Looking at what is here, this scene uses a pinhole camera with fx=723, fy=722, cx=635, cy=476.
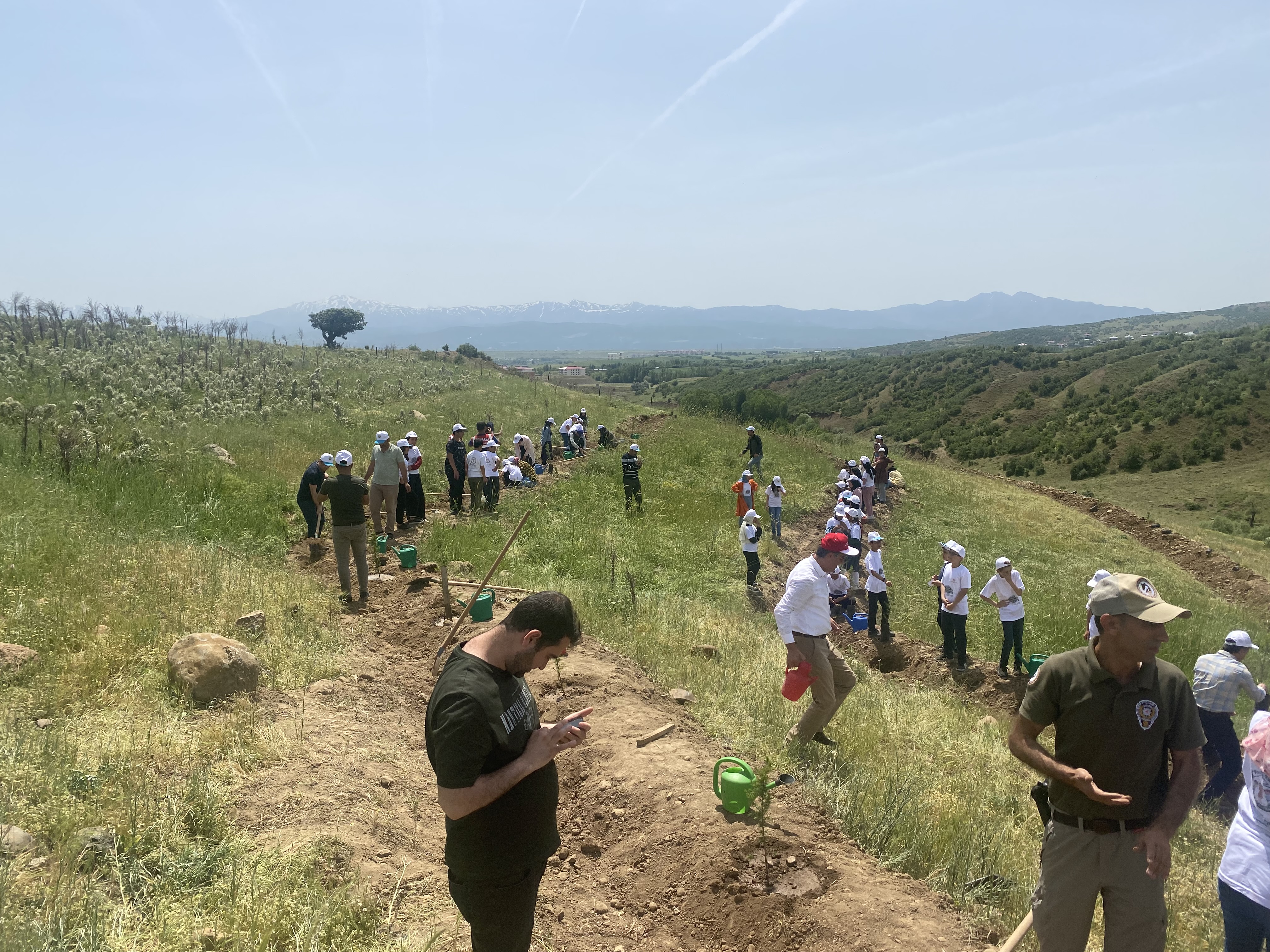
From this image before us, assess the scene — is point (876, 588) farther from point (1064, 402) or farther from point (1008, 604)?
point (1064, 402)

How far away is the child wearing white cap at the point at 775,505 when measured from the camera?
15.2 meters

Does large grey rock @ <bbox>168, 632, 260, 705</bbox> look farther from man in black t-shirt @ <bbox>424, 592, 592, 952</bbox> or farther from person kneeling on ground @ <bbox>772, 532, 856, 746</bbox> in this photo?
person kneeling on ground @ <bbox>772, 532, 856, 746</bbox>

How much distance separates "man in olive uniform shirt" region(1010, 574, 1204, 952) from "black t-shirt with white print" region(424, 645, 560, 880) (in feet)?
6.85

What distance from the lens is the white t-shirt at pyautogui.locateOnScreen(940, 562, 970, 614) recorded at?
963 centimetres

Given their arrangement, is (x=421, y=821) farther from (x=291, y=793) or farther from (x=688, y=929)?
(x=688, y=929)

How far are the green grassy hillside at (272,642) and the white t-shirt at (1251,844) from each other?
141 centimetres

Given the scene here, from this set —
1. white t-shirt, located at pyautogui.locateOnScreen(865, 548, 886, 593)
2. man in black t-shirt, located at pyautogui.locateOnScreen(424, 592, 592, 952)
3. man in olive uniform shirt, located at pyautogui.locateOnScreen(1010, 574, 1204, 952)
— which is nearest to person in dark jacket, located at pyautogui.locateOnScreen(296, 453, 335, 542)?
white t-shirt, located at pyautogui.locateOnScreen(865, 548, 886, 593)

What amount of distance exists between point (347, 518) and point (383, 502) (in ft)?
11.4

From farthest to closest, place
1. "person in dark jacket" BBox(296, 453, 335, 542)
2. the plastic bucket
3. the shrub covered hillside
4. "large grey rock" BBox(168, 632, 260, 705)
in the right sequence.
A: the shrub covered hillside → "person in dark jacket" BBox(296, 453, 335, 542) → the plastic bucket → "large grey rock" BBox(168, 632, 260, 705)

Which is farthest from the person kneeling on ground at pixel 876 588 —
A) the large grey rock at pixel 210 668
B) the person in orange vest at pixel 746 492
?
the large grey rock at pixel 210 668

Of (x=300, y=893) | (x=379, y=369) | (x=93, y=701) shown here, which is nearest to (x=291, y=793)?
(x=300, y=893)

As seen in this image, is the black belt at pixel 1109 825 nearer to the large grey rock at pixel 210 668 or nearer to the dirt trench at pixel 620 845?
the dirt trench at pixel 620 845

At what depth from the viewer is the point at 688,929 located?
13.2 feet

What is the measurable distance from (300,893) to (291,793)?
123cm
